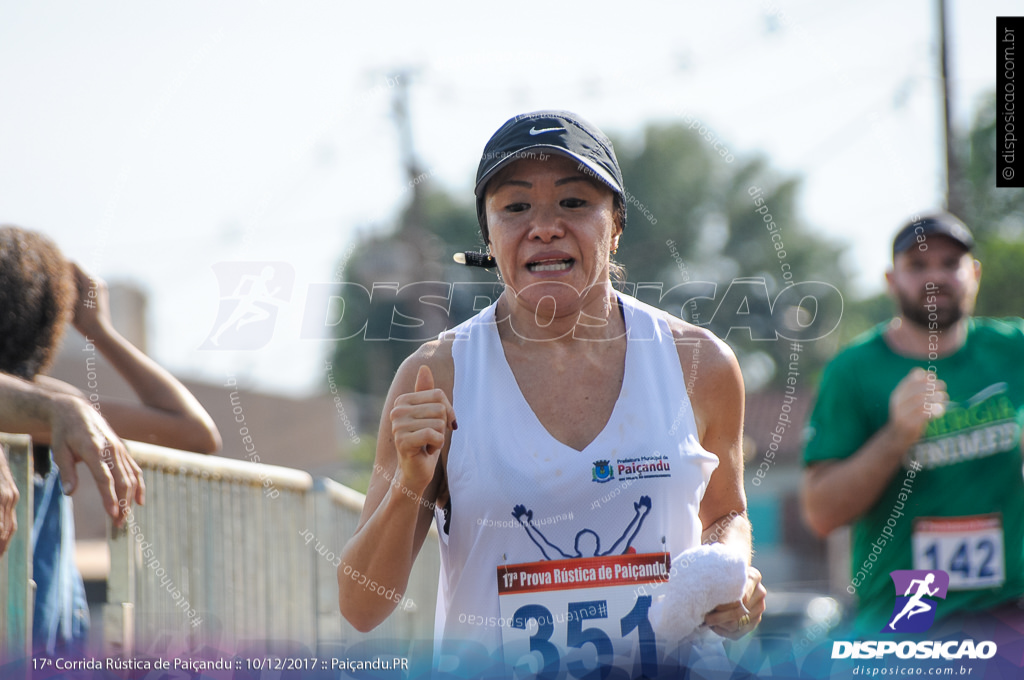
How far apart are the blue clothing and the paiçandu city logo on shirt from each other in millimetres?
1302

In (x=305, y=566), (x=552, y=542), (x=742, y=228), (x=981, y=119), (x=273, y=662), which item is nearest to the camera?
(x=552, y=542)

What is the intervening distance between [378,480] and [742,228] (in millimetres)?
15718

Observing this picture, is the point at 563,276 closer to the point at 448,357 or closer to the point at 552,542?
the point at 448,357

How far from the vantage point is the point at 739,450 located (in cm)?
251

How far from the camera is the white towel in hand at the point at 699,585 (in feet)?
6.41

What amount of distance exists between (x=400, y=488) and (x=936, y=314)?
7.15 ft

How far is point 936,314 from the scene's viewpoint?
11.3 ft

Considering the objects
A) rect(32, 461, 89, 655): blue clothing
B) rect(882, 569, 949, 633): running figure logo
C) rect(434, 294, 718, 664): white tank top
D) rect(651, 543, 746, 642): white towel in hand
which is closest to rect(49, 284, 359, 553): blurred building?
rect(32, 461, 89, 655): blue clothing

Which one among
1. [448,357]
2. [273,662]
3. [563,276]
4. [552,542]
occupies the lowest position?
[273,662]

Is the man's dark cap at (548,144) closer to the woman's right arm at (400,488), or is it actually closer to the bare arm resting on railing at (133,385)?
the woman's right arm at (400,488)

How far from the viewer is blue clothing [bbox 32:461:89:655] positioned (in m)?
2.45

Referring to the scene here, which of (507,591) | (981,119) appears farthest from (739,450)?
(981,119)

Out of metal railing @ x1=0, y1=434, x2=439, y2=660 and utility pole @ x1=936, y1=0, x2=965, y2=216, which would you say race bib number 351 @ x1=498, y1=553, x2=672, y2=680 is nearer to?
metal railing @ x1=0, y1=434, x2=439, y2=660

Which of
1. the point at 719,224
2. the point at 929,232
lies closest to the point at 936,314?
the point at 929,232
